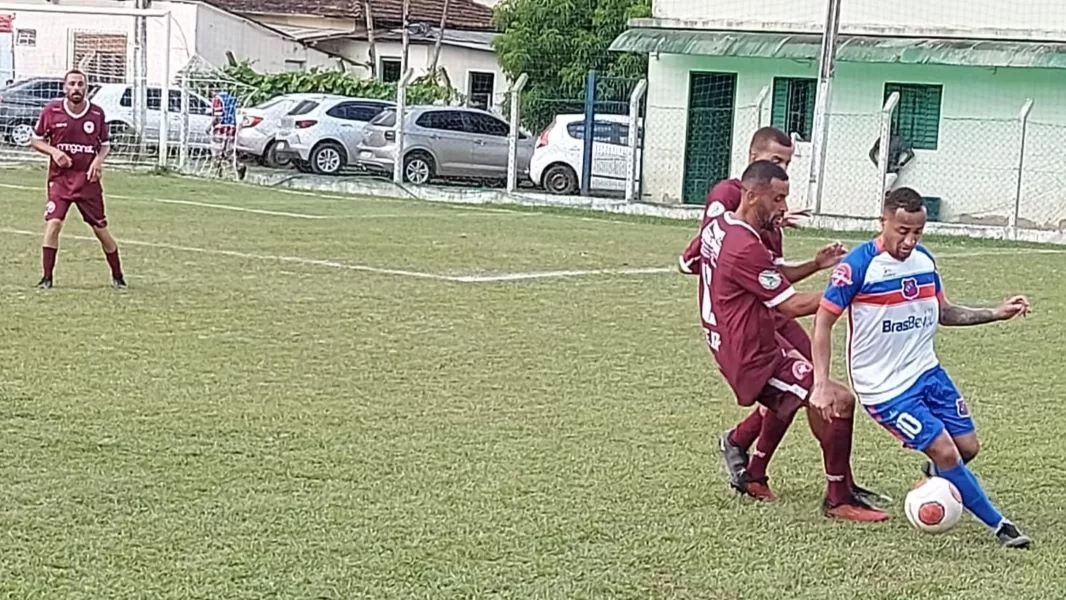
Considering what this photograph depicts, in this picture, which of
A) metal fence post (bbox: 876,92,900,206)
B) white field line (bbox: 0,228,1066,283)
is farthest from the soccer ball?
metal fence post (bbox: 876,92,900,206)

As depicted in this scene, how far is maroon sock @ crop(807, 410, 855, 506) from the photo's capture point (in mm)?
6750

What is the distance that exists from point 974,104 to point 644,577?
73.3 feet

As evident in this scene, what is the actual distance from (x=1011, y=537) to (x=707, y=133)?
896 inches

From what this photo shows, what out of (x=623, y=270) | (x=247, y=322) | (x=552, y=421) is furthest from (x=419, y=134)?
(x=552, y=421)

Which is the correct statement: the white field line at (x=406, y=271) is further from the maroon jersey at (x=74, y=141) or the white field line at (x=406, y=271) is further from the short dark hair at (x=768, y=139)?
the short dark hair at (x=768, y=139)

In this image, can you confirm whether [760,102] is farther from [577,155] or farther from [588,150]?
[577,155]

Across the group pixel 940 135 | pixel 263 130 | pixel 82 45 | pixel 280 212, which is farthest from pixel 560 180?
pixel 82 45

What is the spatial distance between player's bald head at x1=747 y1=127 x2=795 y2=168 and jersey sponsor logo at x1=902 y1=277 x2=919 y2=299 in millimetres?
735

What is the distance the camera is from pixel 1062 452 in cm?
819

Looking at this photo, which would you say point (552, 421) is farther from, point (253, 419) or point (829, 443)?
point (829, 443)

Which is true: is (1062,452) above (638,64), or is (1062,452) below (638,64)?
below

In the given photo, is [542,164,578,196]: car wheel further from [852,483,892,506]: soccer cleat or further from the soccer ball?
the soccer ball

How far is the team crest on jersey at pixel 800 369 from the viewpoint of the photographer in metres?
6.84

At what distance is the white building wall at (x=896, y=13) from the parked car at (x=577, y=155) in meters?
2.28
